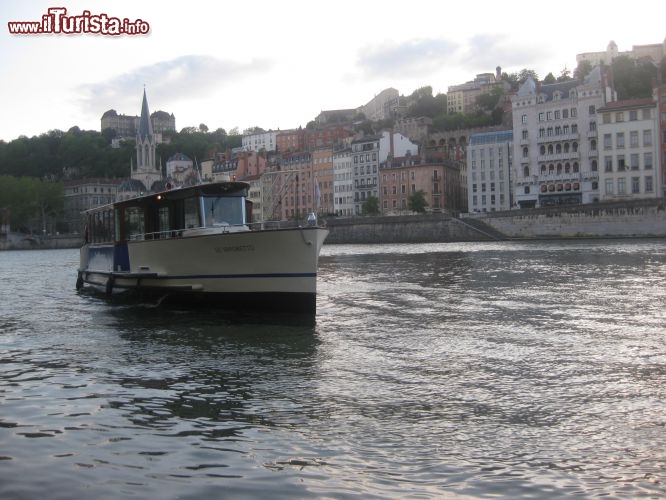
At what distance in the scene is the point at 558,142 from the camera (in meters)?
98.8

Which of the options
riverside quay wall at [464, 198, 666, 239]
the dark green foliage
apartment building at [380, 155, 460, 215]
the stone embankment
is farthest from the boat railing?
the dark green foliage

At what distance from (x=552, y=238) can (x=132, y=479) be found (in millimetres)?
81414

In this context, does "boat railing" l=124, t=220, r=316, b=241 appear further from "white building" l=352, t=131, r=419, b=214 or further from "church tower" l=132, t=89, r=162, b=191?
"church tower" l=132, t=89, r=162, b=191

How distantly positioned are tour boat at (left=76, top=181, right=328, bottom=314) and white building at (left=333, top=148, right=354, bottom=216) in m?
105

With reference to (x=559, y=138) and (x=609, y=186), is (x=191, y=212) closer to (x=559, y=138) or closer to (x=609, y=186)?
(x=609, y=186)

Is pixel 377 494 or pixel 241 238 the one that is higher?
pixel 241 238

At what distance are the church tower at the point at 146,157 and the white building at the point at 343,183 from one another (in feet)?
186

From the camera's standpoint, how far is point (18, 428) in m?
7.80

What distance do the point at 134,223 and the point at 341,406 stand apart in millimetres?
15387

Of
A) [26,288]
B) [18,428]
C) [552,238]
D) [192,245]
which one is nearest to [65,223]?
[552,238]

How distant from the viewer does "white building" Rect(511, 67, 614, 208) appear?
9569cm

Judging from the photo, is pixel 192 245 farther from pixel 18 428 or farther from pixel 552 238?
pixel 552 238

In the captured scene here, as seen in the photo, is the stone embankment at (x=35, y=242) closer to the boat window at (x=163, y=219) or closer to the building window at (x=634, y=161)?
the building window at (x=634, y=161)

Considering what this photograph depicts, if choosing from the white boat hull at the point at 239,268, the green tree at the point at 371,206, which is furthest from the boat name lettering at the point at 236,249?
the green tree at the point at 371,206
